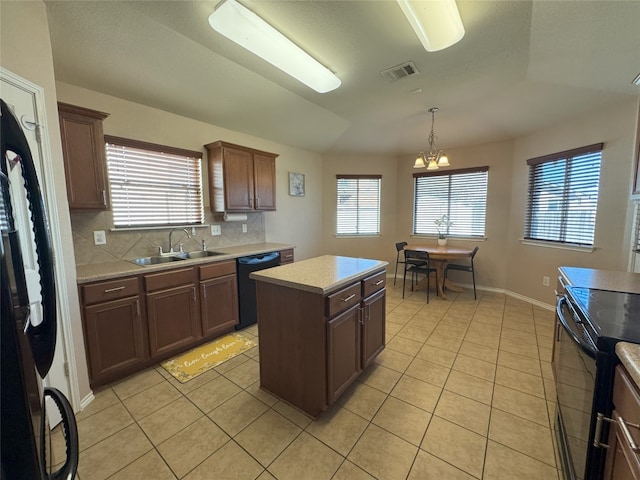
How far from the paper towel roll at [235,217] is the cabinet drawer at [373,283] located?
2.10 metres

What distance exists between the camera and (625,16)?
173 centimetres

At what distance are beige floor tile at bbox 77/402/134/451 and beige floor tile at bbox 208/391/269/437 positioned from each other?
0.56 m

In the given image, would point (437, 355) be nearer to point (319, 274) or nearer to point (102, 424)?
point (319, 274)

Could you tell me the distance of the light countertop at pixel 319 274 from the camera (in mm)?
1632

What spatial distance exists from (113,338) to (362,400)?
77.1 inches

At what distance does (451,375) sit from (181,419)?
6.77ft

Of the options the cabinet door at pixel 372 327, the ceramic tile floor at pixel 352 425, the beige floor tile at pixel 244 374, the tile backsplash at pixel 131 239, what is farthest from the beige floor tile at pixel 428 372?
the tile backsplash at pixel 131 239

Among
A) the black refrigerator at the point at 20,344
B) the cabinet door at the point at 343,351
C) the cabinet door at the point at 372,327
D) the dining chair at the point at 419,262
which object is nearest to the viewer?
the black refrigerator at the point at 20,344

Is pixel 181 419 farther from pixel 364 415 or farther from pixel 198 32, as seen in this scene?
pixel 198 32

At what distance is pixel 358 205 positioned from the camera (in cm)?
516

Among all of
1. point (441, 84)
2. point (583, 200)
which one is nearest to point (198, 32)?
point (441, 84)

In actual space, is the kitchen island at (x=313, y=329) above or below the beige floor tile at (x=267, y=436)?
above

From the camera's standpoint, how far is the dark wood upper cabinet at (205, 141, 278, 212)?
121 inches

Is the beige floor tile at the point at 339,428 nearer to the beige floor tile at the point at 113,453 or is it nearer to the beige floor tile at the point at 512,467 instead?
the beige floor tile at the point at 512,467
